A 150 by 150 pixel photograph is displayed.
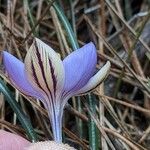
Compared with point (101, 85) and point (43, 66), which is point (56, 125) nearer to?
point (43, 66)

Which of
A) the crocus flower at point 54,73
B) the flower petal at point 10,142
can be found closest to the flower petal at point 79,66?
the crocus flower at point 54,73

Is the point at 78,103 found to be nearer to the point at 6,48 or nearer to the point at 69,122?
the point at 69,122

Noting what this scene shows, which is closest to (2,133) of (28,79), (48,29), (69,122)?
(28,79)

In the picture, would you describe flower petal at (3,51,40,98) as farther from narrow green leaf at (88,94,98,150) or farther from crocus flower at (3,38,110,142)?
narrow green leaf at (88,94,98,150)

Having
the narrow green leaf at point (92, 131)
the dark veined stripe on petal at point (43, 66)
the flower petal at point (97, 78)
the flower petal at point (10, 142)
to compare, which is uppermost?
the dark veined stripe on petal at point (43, 66)

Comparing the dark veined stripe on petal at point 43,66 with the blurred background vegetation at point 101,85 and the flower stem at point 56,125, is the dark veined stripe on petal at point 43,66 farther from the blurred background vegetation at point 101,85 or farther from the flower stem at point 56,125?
the blurred background vegetation at point 101,85

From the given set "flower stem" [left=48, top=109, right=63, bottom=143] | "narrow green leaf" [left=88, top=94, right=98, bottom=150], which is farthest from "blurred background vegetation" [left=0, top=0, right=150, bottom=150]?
"flower stem" [left=48, top=109, right=63, bottom=143]

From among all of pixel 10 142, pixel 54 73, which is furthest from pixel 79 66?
pixel 10 142
